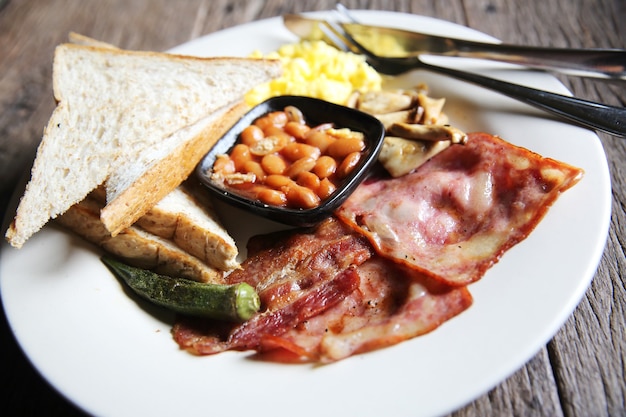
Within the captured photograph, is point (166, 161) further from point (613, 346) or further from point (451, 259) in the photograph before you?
point (613, 346)

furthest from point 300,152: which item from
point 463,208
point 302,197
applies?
point 463,208

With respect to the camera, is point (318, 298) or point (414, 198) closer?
point (318, 298)

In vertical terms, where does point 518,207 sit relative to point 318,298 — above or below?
above

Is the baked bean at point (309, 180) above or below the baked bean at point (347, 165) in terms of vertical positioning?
below

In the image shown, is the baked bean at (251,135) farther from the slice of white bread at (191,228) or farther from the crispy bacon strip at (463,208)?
the crispy bacon strip at (463,208)

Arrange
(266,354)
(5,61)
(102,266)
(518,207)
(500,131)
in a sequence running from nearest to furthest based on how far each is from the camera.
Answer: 1. (266,354)
2. (518,207)
3. (102,266)
4. (500,131)
5. (5,61)

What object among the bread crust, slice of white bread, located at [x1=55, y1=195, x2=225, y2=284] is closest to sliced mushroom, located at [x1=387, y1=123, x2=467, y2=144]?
the bread crust

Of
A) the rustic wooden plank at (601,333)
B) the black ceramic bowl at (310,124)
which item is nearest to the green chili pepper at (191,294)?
the black ceramic bowl at (310,124)

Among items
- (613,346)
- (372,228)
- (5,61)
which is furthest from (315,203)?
(5,61)
